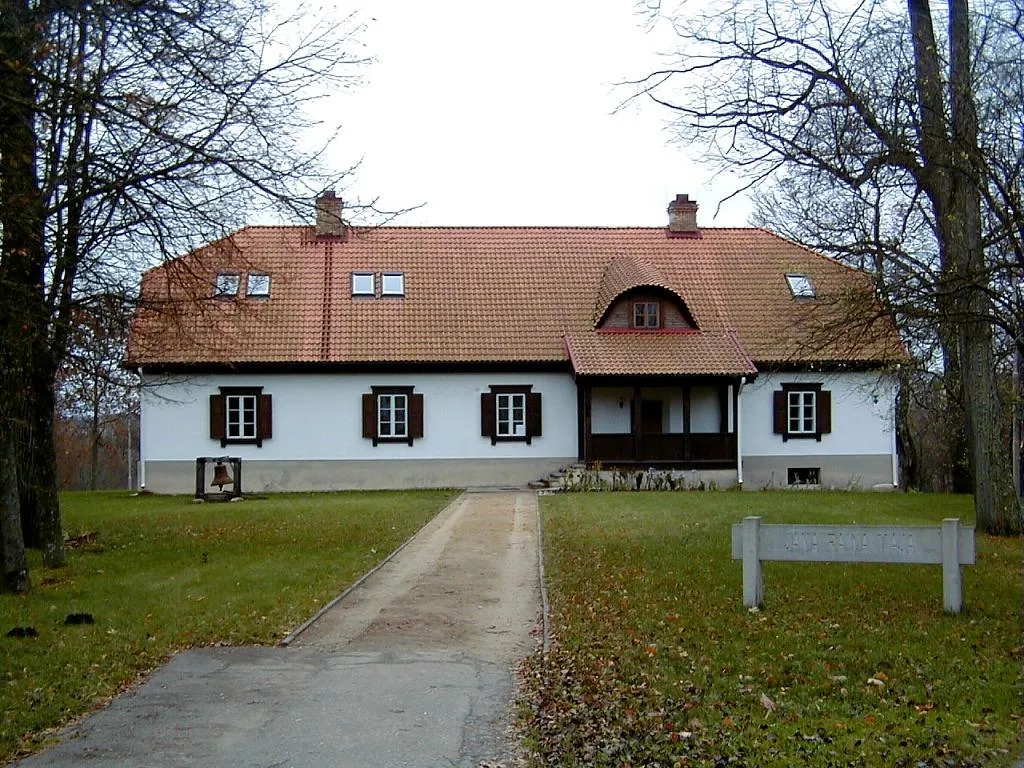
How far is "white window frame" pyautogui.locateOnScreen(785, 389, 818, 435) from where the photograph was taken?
31.4 meters

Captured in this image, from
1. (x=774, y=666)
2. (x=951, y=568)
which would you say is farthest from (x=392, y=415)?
(x=774, y=666)

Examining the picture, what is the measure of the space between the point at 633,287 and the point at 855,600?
64.7 feet

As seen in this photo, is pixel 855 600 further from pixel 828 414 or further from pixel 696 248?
pixel 696 248

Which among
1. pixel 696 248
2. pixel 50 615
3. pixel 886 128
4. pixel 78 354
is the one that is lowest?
pixel 50 615

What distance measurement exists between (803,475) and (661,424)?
4.29 m

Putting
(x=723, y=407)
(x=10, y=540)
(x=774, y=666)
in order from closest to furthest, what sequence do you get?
(x=774, y=666)
(x=10, y=540)
(x=723, y=407)

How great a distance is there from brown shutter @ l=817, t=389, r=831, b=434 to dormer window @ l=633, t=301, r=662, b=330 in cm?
510

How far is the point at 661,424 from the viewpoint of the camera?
3195 cm

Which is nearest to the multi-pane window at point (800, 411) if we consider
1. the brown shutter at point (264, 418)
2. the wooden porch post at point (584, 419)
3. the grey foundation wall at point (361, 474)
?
the wooden porch post at point (584, 419)

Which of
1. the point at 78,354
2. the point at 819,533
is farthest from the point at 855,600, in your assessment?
the point at 78,354

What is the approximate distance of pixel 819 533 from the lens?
420 inches

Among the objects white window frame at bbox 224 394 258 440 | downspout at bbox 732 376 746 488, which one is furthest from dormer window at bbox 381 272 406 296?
downspout at bbox 732 376 746 488

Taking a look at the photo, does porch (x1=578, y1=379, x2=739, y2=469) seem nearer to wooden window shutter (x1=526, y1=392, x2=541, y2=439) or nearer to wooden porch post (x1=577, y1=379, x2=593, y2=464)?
wooden porch post (x1=577, y1=379, x2=593, y2=464)

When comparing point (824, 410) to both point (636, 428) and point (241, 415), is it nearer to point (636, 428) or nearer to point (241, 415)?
point (636, 428)
